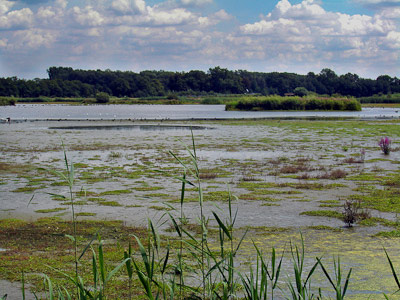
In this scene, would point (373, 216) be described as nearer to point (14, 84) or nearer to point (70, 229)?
point (70, 229)

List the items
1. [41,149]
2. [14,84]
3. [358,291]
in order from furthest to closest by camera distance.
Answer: [14,84] → [41,149] → [358,291]

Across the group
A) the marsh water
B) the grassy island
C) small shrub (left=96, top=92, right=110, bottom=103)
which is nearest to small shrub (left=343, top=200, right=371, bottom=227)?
the marsh water

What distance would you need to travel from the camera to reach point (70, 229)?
10.2m

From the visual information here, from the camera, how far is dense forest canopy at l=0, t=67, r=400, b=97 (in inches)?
6358

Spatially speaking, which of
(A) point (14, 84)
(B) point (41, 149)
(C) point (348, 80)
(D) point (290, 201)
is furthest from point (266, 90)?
(D) point (290, 201)

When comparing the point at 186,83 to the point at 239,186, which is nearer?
the point at 239,186

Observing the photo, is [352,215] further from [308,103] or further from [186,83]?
[186,83]

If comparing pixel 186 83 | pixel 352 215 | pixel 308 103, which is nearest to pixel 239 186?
pixel 352 215

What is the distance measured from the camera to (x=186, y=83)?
588 feet

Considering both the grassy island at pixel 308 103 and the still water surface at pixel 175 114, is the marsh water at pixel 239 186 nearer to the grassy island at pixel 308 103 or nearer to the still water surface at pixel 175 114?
the still water surface at pixel 175 114

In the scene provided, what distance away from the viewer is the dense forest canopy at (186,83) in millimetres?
161500

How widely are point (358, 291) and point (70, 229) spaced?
5.75 m

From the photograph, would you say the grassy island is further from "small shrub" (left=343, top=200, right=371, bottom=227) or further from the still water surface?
"small shrub" (left=343, top=200, right=371, bottom=227)

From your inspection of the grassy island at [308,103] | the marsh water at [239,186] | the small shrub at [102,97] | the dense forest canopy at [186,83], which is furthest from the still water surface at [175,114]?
the dense forest canopy at [186,83]
